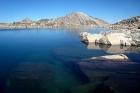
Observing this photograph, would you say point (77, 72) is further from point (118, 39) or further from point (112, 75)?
point (118, 39)

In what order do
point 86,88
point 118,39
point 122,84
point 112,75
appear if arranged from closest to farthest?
point 122,84 < point 86,88 < point 112,75 < point 118,39

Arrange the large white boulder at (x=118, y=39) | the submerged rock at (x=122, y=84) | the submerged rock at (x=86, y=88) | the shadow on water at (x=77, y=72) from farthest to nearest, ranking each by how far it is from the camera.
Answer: the large white boulder at (x=118, y=39), the shadow on water at (x=77, y=72), the submerged rock at (x=86, y=88), the submerged rock at (x=122, y=84)

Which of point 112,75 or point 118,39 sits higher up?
point 118,39

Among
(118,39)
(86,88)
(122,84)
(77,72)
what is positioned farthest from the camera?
(118,39)

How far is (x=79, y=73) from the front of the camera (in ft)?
41.1

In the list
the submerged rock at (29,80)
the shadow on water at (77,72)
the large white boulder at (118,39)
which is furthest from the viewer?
the large white boulder at (118,39)

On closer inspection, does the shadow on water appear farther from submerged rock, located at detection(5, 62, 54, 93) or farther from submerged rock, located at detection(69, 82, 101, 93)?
submerged rock, located at detection(5, 62, 54, 93)

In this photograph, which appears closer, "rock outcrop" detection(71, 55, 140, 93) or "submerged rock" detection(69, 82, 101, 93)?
"rock outcrop" detection(71, 55, 140, 93)

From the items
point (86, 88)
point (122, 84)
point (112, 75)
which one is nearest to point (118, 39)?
point (112, 75)

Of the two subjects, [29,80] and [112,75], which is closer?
[29,80]

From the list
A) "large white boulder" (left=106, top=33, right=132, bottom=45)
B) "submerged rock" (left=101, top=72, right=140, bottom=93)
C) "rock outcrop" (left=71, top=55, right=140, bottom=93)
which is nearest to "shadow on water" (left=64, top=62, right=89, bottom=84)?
"rock outcrop" (left=71, top=55, right=140, bottom=93)

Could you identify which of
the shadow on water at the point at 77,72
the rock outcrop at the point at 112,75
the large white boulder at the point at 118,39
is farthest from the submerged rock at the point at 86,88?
the large white boulder at the point at 118,39

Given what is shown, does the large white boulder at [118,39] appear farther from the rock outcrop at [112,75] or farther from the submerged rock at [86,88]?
the submerged rock at [86,88]

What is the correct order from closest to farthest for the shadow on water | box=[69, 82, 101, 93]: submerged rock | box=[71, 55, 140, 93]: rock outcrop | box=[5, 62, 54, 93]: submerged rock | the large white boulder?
1. box=[71, 55, 140, 93]: rock outcrop
2. box=[69, 82, 101, 93]: submerged rock
3. box=[5, 62, 54, 93]: submerged rock
4. the shadow on water
5. the large white boulder
